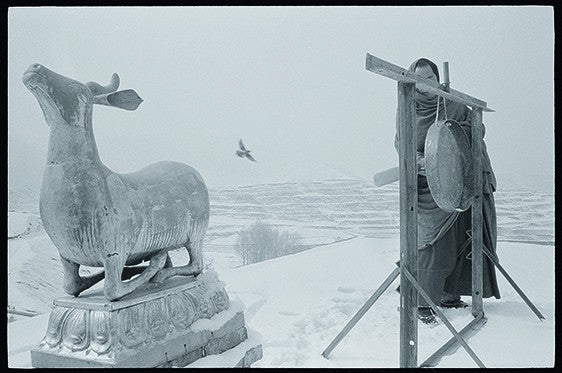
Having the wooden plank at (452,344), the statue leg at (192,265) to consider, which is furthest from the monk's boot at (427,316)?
the statue leg at (192,265)

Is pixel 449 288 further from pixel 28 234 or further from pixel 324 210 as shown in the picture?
pixel 28 234

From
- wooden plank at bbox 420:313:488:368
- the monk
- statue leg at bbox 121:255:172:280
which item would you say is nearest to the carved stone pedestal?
statue leg at bbox 121:255:172:280

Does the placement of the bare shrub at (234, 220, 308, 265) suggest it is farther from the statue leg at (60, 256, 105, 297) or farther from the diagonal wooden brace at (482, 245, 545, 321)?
the statue leg at (60, 256, 105, 297)

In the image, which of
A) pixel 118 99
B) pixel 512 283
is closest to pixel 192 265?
pixel 118 99

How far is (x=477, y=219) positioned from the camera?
3873mm

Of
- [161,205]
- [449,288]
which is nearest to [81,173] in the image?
[161,205]

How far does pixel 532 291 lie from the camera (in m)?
4.43

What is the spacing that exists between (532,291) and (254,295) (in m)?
2.35

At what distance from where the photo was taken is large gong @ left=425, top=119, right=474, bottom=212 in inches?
117

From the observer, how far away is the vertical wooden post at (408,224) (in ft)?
8.29

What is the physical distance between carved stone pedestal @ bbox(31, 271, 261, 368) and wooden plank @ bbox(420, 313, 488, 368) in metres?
1.16

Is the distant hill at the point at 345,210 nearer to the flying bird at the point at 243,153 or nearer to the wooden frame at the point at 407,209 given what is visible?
the flying bird at the point at 243,153

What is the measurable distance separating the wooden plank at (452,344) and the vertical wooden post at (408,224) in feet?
1.49

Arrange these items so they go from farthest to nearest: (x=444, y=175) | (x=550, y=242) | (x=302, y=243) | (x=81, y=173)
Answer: (x=302, y=243) < (x=550, y=242) < (x=444, y=175) < (x=81, y=173)
